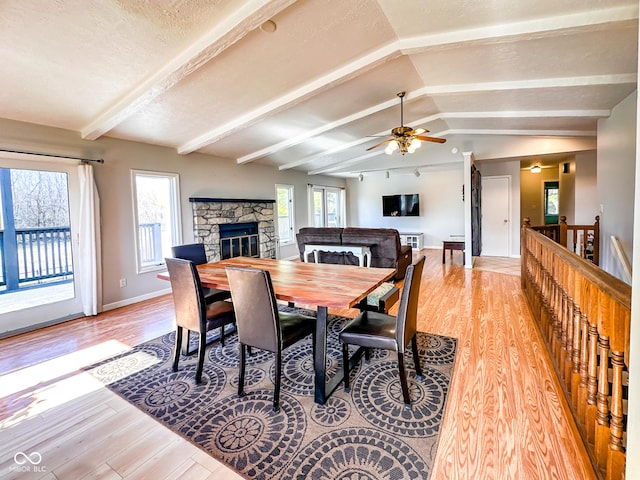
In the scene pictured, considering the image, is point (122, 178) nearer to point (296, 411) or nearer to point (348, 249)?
point (348, 249)

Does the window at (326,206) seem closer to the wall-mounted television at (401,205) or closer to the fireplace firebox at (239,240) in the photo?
the wall-mounted television at (401,205)

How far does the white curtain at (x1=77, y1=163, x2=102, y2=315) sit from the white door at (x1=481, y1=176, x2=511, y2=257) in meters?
7.74

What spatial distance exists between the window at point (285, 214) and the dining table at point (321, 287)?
4.56m

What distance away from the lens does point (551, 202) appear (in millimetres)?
9242

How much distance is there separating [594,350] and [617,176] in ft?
11.5

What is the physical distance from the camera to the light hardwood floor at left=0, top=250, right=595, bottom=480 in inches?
59.7

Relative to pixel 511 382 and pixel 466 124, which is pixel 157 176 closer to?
pixel 511 382

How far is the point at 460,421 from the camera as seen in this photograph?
1810 millimetres

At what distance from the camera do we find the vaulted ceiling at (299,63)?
224 centimetres

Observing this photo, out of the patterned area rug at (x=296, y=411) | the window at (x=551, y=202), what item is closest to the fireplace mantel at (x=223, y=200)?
the patterned area rug at (x=296, y=411)

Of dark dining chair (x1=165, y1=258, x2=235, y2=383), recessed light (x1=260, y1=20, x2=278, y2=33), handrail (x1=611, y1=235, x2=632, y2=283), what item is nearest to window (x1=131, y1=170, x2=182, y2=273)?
dark dining chair (x1=165, y1=258, x2=235, y2=383)

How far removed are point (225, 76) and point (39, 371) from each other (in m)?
3.16

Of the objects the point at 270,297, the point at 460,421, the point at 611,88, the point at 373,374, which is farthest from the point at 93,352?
the point at 611,88

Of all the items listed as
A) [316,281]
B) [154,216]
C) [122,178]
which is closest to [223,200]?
[154,216]
